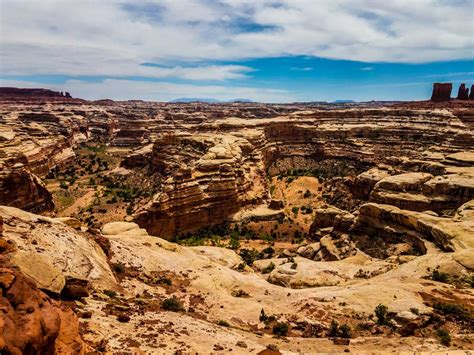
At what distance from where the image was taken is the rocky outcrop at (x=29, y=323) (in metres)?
9.47

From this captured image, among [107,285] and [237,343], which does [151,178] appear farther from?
[237,343]

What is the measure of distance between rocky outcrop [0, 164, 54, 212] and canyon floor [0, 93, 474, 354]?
0.53 feet

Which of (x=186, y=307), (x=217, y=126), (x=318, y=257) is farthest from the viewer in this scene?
(x=217, y=126)

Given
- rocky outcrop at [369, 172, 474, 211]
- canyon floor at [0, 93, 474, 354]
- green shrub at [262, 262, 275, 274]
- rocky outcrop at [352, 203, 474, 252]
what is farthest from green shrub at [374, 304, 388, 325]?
rocky outcrop at [369, 172, 474, 211]

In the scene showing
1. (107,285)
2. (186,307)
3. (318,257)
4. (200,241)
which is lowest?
(200,241)

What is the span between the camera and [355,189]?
58219 mm

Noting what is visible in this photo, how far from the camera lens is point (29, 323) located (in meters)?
10.1

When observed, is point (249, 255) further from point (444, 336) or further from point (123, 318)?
point (123, 318)

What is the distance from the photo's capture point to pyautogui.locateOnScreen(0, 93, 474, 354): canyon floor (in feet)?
51.0

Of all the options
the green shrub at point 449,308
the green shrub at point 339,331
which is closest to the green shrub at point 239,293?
the green shrub at point 339,331

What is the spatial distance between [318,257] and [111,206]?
37666 mm

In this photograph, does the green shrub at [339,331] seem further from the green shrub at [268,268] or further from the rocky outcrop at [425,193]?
the rocky outcrop at [425,193]

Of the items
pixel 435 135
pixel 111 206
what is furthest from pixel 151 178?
pixel 435 135

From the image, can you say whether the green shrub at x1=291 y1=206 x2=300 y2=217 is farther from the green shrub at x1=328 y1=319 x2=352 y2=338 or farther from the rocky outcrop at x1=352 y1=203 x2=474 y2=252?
the green shrub at x1=328 y1=319 x2=352 y2=338
